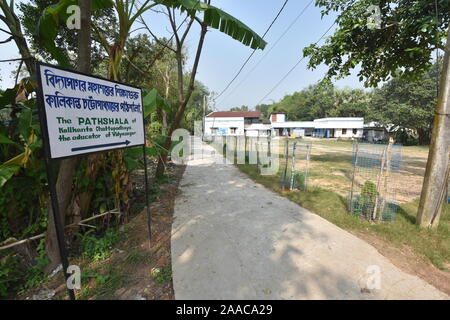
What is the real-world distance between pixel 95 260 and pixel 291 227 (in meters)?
3.03

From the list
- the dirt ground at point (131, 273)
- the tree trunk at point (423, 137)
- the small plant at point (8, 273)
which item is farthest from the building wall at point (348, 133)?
the small plant at point (8, 273)


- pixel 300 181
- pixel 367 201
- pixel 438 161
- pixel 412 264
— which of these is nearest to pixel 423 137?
pixel 300 181

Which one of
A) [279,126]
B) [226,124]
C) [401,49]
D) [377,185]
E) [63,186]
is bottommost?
[377,185]

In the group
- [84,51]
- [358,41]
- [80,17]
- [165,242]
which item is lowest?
[165,242]

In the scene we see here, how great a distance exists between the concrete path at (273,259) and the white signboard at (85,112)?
1.73 metres

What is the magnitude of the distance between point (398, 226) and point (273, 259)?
254 centimetres

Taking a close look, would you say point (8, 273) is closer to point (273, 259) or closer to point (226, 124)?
point (273, 259)

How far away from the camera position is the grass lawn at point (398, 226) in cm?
283

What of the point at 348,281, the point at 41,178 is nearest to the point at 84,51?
the point at 41,178

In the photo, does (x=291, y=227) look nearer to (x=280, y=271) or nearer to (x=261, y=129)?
(x=280, y=271)

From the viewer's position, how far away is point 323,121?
122ft

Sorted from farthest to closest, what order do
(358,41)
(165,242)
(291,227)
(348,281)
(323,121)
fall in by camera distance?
(323,121) → (358,41) → (291,227) → (165,242) → (348,281)

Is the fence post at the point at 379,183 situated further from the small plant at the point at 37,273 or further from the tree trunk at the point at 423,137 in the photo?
the tree trunk at the point at 423,137

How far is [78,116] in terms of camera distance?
6.09 ft
